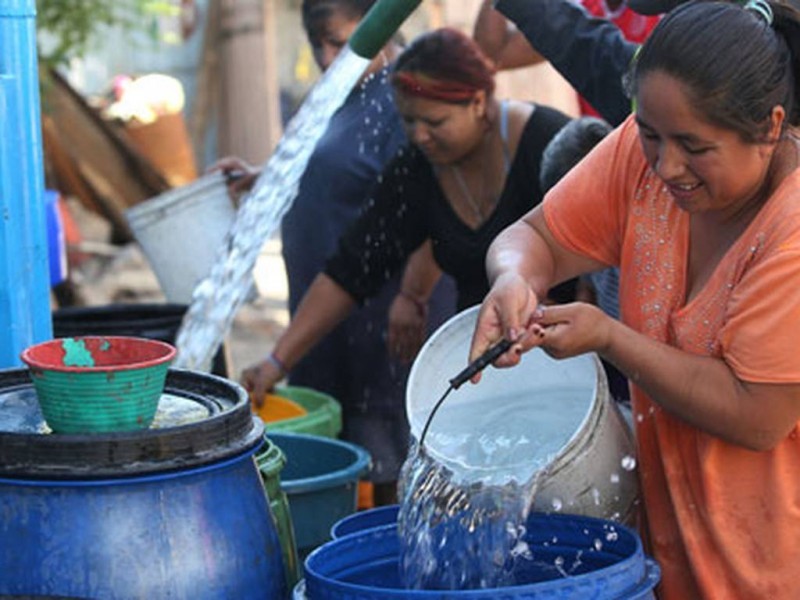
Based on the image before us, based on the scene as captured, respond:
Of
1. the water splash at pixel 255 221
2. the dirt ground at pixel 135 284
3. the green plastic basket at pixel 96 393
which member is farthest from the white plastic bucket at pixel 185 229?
the dirt ground at pixel 135 284

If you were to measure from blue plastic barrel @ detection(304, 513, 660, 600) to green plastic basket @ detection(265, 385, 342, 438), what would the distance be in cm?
113

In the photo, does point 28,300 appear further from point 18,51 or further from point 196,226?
point 196,226

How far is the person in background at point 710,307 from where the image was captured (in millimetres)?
2125

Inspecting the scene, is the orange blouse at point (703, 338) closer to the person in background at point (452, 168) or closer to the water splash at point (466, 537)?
the water splash at point (466, 537)

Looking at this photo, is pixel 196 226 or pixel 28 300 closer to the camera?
pixel 28 300

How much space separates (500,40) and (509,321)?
2.64 meters

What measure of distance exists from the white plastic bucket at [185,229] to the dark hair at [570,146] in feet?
4.50

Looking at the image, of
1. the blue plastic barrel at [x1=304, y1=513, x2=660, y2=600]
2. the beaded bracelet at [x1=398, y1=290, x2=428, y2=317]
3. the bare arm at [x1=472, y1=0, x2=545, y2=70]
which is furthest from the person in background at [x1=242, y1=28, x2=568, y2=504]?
the blue plastic barrel at [x1=304, y1=513, x2=660, y2=600]

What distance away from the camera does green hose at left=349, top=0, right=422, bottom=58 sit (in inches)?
122

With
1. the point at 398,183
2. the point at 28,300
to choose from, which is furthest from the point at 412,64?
the point at 28,300

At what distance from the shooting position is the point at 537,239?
255 centimetres

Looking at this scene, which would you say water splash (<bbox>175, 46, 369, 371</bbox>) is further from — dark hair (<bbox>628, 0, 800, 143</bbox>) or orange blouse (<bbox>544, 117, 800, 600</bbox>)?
dark hair (<bbox>628, 0, 800, 143</bbox>)

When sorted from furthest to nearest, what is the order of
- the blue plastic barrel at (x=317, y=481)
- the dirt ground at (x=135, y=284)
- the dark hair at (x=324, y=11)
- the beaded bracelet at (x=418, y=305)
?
the dirt ground at (x=135, y=284) < the dark hair at (x=324, y=11) < the beaded bracelet at (x=418, y=305) < the blue plastic barrel at (x=317, y=481)

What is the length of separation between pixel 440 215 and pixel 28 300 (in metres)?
1.40
